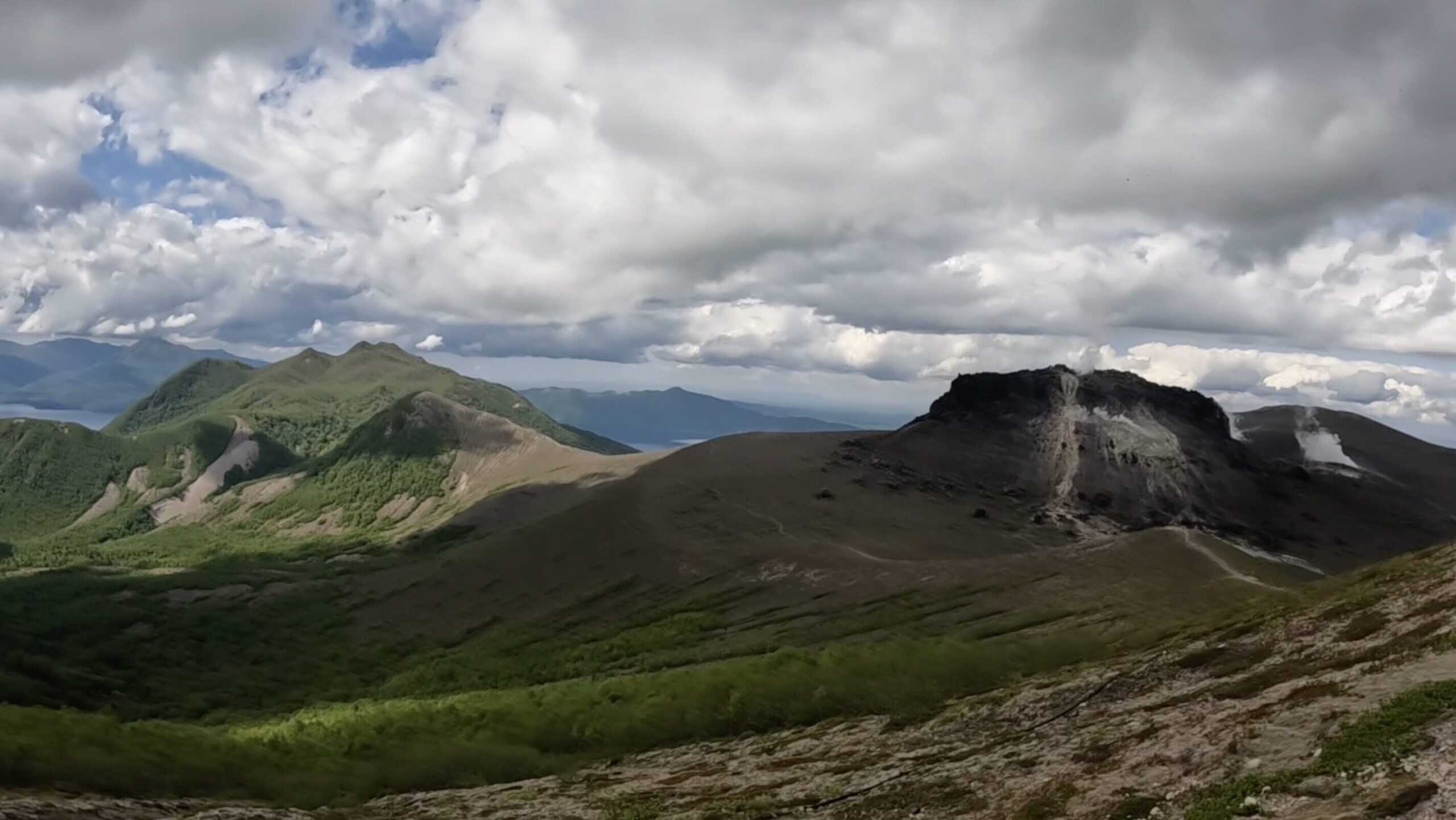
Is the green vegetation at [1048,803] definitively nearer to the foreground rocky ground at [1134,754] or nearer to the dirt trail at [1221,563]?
the foreground rocky ground at [1134,754]

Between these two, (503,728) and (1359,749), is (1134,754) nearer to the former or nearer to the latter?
(1359,749)

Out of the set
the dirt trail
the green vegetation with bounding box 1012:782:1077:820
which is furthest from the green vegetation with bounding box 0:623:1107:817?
the dirt trail

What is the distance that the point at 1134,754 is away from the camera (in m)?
39.0

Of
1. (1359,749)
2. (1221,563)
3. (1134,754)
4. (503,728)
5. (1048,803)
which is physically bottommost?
(503,728)

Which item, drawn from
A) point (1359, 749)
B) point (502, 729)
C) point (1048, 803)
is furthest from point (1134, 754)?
point (502, 729)

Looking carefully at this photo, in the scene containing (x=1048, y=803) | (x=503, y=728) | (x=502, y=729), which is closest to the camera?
(x=1048, y=803)

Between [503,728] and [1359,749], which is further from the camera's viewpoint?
[503,728]

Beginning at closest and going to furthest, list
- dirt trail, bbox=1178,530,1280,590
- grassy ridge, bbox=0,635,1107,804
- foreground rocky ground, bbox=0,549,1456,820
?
foreground rocky ground, bbox=0,549,1456,820 → grassy ridge, bbox=0,635,1107,804 → dirt trail, bbox=1178,530,1280,590

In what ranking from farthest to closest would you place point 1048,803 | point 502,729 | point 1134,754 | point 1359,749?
point 502,729 → point 1134,754 → point 1048,803 → point 1359,749

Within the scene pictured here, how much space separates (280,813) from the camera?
1709 inches

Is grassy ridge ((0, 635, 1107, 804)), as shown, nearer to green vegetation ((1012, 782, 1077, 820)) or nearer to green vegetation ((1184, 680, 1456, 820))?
green vegetation ((1012, 782, 1077, 820))

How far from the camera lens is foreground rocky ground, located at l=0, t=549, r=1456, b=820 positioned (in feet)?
95.9

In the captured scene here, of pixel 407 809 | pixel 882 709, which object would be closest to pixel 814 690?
pixel 882 709

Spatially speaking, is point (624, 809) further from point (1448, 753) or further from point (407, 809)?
point (1448, 753)
